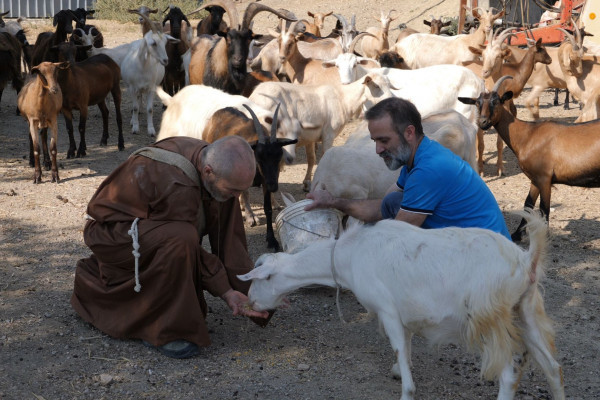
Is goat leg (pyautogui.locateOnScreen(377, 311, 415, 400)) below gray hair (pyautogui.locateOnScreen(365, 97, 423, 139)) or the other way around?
below

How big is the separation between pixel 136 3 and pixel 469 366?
22997mm

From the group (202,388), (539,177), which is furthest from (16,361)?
(539,177)

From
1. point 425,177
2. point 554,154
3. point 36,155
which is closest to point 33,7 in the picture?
point 36,155

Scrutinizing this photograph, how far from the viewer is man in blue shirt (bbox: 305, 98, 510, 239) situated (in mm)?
4145

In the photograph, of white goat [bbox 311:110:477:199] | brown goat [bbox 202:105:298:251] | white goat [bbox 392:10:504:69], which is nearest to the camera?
white goat [bbox 311:110:477:199]

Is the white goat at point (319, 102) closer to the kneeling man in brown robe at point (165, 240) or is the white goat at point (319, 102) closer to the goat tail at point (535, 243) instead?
the kneeling man in brown robe at point (165, 240)

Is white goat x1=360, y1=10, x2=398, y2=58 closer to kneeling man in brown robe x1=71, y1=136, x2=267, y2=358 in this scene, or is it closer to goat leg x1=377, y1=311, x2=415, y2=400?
kneeling man in brown robe x1=71, y1=136, x2=267, y2=358

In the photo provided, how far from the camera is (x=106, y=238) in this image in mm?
4621

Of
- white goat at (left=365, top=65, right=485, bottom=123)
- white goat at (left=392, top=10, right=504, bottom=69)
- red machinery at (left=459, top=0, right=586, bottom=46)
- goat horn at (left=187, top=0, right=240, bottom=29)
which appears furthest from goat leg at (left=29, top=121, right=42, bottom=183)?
red machinery at (left=459, top=0, right=586, bottom=46)

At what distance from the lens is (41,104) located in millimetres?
9047

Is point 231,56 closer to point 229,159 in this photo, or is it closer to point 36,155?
point 36,155

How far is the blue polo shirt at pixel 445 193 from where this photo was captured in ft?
13.7

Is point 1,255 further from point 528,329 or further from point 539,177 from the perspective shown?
point 539,177

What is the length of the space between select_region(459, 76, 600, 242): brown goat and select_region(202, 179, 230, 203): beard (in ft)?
12.8
